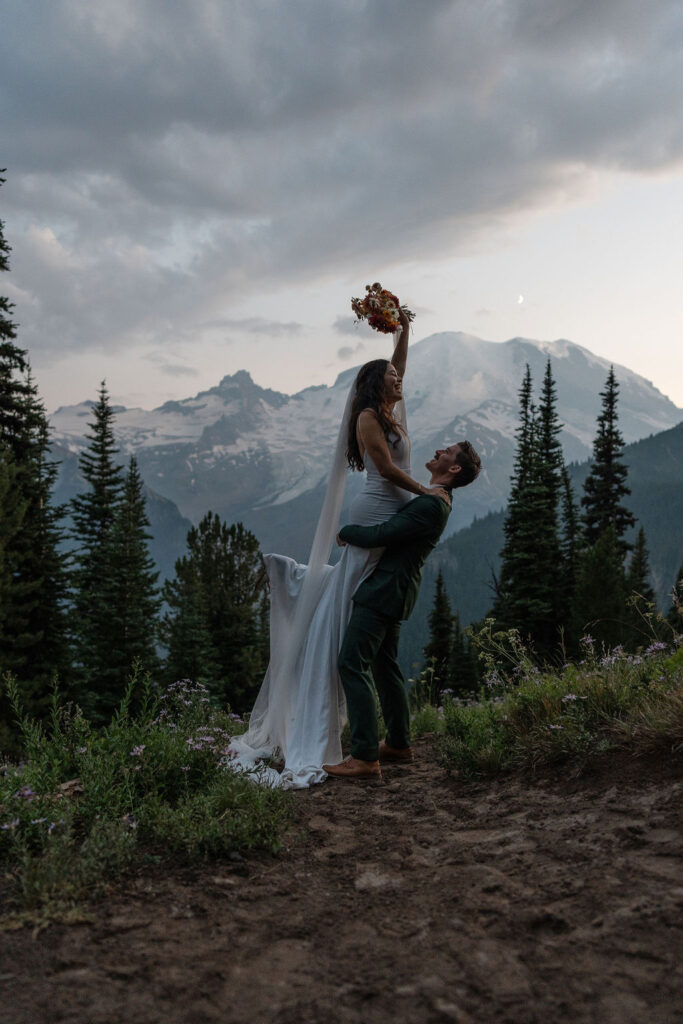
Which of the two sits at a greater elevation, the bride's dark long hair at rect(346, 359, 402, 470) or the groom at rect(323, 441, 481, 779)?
the bride's dark long hair at rect(346, 359, 402, 470)

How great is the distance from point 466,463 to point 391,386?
815 mm

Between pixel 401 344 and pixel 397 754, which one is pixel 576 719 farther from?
pixel 401 344

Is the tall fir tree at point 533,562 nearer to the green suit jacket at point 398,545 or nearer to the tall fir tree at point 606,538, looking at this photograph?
the tall fir tree at point 606,538

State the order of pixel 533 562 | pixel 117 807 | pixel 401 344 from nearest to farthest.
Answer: pixel 117 807 < pixel 401 344 < pixel 533 562

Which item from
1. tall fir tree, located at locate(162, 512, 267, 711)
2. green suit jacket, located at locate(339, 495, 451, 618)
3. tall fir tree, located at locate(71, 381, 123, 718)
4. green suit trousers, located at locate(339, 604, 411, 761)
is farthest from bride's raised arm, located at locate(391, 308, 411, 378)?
tall fir tree, located at locate(162, 512, 267, 711)

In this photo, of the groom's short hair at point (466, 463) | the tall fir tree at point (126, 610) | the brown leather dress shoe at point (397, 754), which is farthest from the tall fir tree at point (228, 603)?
the groom's short hair at point (466, 463)

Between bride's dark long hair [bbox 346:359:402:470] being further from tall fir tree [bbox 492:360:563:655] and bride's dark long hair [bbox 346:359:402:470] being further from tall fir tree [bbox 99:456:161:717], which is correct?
tall fir tree [bbox 492:360:563:655]

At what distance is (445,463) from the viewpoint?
5.47 metres

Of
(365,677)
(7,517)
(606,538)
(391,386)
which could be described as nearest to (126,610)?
(7,517)

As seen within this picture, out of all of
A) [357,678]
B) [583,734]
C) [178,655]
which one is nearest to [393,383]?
[357,678]

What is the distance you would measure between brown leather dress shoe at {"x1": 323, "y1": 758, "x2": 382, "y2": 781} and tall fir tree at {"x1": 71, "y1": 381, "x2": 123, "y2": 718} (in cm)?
2349

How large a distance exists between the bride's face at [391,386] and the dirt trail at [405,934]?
9.46 feet

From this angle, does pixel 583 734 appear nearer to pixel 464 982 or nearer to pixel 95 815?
pixel 464 982

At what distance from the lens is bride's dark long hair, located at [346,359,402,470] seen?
207 inches
